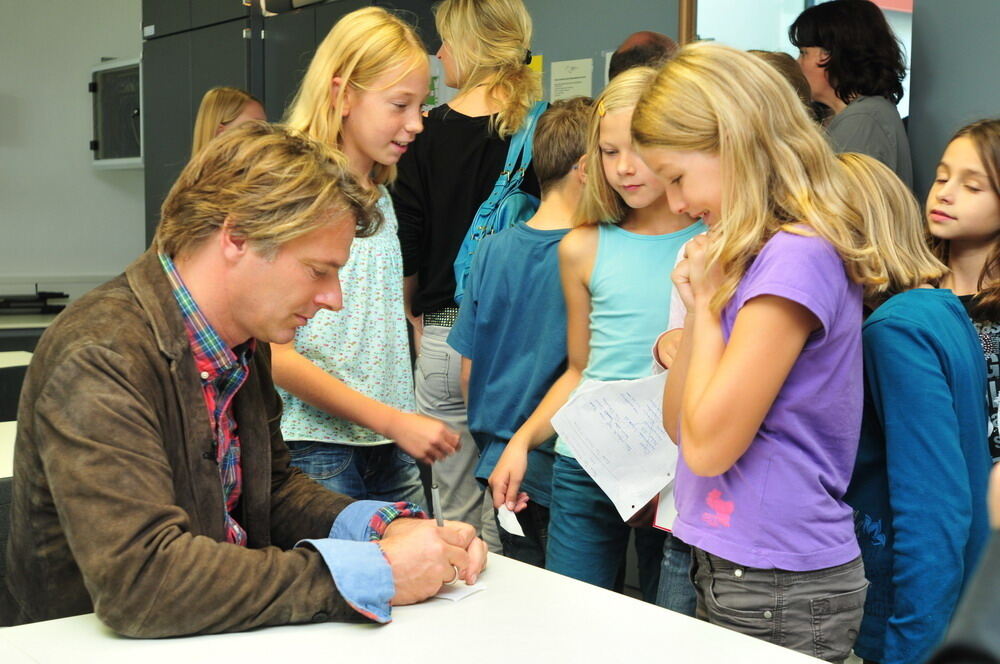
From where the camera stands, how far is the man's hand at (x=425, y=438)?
1670mm

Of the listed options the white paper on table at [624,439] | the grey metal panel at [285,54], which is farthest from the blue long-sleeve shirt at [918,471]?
the grey metal panel at [285,54]

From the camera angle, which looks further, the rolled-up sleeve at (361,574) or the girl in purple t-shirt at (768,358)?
the girl in purple t-shirt at (768,358)

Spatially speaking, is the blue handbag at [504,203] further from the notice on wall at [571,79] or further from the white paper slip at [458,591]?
the notice on wall at [571,79]

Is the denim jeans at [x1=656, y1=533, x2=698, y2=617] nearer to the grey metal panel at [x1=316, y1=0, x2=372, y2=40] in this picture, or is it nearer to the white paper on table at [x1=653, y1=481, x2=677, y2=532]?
the white paper on table at [x1=653, y1=481, x2=677, y2=532]

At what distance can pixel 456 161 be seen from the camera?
2402mm

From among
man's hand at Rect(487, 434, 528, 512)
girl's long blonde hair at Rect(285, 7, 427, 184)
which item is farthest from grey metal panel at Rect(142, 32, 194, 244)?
man's hand at Rect(487, 434, 528, 512)

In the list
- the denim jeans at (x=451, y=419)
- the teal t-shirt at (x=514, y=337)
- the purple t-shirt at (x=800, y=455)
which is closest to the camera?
the purple t-shirt at (x=800, y=455)

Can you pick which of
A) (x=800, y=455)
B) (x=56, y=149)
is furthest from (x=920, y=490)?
(x=56, y=149)

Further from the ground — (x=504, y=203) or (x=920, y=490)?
(x=504, y=203)

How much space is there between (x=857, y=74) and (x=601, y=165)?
3.43 ft

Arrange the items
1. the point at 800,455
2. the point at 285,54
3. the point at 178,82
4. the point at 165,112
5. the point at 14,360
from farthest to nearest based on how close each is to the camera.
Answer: the point at 165,112 → the point at 178,82 → the point at 285,54 → the point at 14,360 → the point at 800,455

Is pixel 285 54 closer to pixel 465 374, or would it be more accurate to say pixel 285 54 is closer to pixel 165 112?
pixel 165 112

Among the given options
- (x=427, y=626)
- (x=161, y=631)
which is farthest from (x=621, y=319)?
(x=161, y=631)

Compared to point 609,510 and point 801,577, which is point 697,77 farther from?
point 609,510
